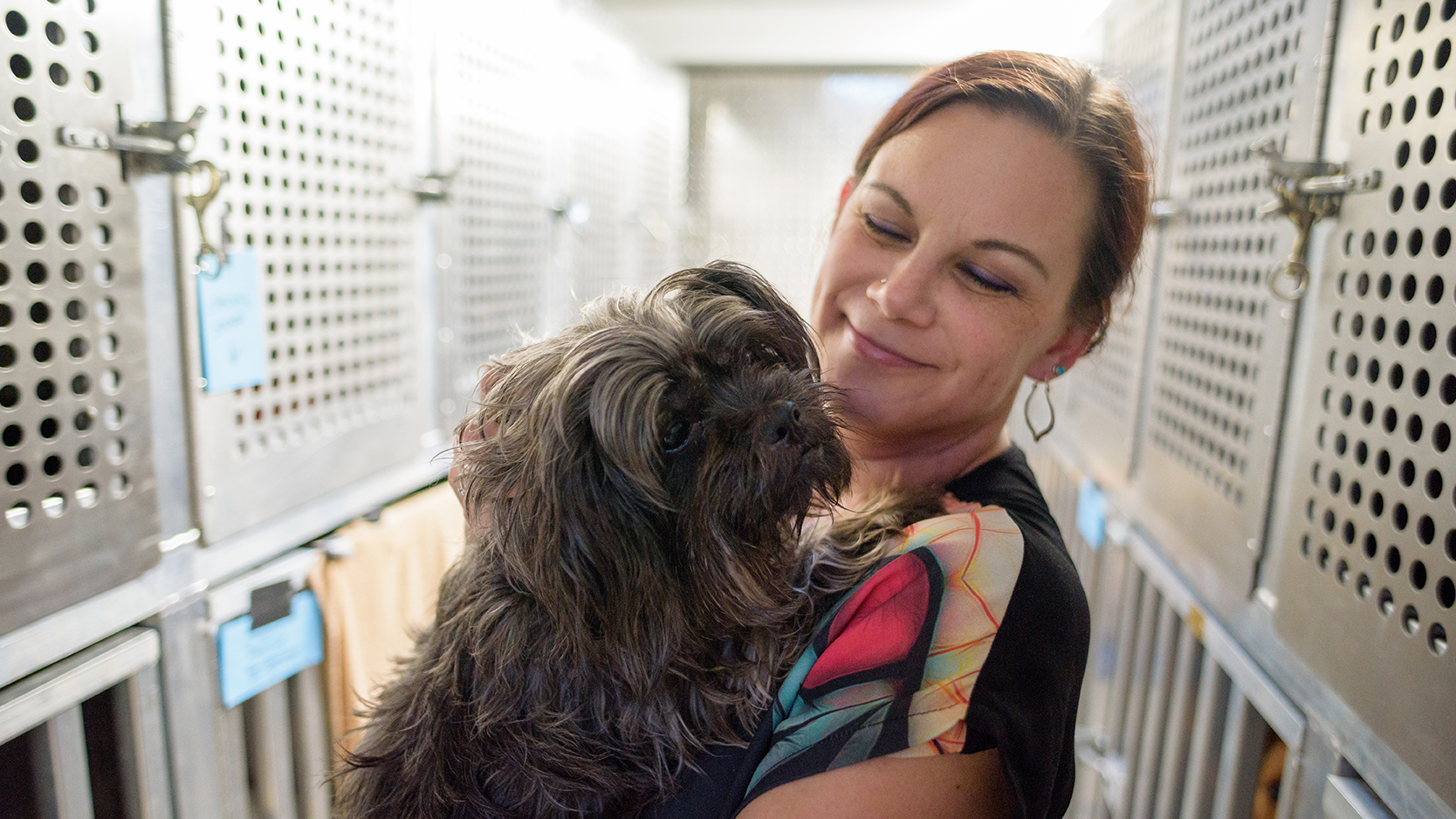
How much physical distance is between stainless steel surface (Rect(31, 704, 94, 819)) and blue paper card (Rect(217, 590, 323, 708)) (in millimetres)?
251

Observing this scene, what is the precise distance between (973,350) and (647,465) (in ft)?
1.86

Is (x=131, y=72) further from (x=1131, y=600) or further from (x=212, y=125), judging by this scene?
(x=1131, y=600)

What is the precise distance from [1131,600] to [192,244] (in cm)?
216

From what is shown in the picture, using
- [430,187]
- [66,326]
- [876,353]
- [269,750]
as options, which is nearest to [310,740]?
[269,750]

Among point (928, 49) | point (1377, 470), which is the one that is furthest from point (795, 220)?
point (1377, 470)

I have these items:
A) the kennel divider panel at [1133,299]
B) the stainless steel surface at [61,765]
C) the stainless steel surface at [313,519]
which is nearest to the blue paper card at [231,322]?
the stainless steel surface at [313,519]

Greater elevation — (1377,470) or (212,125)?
(212,125)

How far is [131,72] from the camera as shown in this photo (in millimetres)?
1103

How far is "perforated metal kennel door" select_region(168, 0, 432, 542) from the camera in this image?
130 cm

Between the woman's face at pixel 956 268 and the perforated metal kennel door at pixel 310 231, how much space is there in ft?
3.19

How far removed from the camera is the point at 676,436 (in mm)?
1082

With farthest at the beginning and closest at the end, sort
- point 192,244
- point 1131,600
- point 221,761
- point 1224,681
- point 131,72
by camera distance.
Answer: point 1131,600 < point 1224,681 < point 221,761 < point 192,244 < point 131,72

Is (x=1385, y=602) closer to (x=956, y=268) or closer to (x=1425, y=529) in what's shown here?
(x=1425, y=529)

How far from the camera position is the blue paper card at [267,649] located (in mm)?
1356
